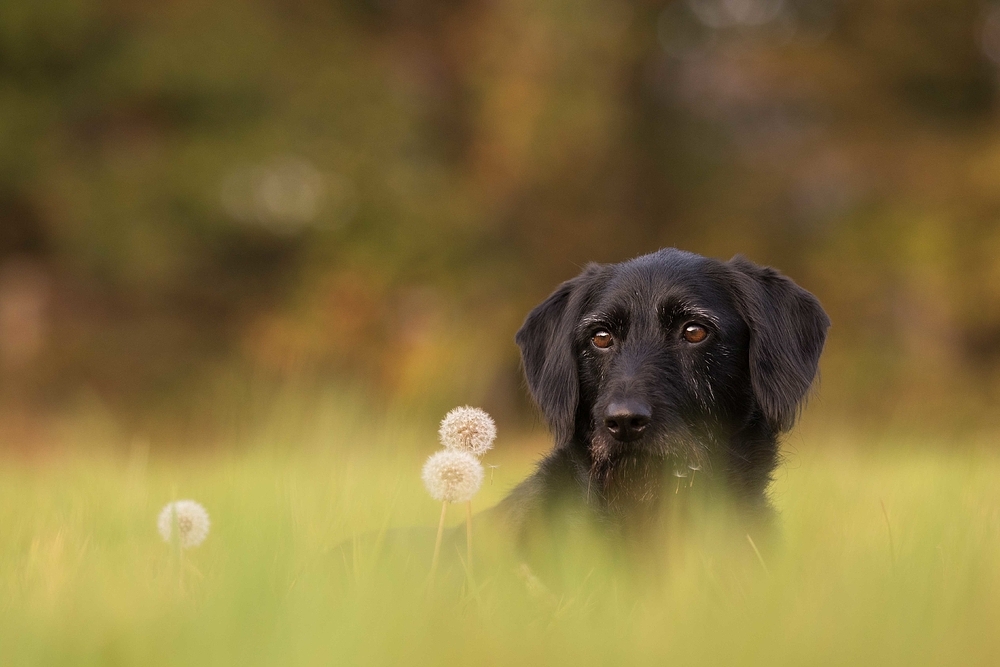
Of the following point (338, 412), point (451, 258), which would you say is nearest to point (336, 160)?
point (451, 258)

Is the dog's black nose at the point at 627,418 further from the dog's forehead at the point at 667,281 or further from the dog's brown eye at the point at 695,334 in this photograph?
the dog's forehead at the point at 667,281

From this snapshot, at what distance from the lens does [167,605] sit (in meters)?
2.29

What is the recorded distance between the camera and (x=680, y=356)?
136 inches

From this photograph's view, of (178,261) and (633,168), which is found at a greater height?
(633,168)

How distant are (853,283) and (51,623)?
47.9 ft

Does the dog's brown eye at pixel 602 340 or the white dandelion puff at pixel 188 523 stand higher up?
the dog's brown eye at pixel 602 340

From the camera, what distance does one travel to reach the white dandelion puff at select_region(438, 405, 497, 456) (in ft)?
8.85

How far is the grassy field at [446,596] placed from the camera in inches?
79.3

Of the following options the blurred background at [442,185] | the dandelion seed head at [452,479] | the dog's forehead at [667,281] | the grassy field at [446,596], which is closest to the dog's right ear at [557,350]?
the dog's forehead at [667,281]

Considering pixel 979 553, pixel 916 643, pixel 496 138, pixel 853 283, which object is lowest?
pixel 916 643

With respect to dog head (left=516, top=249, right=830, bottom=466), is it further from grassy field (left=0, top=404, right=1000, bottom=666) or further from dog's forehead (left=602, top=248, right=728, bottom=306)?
grassy field (left=0, top=404, right=1000, bottom=666)

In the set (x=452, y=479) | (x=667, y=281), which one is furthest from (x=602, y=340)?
(x=452, y=479)

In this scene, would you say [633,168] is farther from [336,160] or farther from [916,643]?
[916,643]

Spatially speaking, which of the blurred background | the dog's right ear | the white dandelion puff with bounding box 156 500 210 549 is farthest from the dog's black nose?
the blurred background
